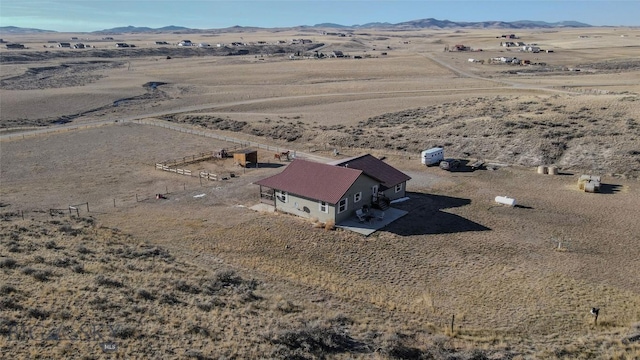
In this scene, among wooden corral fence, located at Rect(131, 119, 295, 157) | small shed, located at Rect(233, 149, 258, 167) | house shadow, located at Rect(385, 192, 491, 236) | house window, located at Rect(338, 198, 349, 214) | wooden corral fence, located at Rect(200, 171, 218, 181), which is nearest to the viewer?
house shadow, located at Rect(385, 192, 491, 236)

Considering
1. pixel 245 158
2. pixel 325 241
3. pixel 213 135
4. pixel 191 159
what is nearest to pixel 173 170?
pixel 191 159

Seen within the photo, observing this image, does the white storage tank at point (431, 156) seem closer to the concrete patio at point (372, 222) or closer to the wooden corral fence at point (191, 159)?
the concrete patio at point (372, 222)

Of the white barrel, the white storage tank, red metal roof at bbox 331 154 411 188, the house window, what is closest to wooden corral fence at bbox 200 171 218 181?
red metal roof at bbox 331 154 411 188

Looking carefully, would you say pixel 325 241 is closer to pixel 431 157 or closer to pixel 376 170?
pixel 376 170

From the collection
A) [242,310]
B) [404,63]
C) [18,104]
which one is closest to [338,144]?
[242,310]

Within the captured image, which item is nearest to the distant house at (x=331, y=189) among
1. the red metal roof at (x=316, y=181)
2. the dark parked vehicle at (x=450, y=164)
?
the red metal roof at (x=316, y=181)

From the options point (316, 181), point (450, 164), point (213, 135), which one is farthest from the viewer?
point (213, 135)

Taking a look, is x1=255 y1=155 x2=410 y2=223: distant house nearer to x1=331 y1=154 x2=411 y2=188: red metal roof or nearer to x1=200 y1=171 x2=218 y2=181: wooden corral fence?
x1=331 y1=154 x2=411 y2=188: red metal roof
